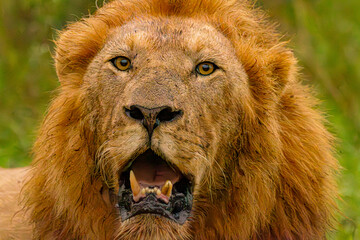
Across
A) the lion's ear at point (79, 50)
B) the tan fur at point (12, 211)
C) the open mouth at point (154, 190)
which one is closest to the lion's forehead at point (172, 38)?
the lion's ear at point (79, 50)

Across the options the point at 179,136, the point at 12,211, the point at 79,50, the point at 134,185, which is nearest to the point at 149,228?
the point at 134,185

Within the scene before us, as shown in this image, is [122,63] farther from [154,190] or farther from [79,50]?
[154,190]

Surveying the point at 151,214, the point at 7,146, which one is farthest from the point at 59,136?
the point at 7,146

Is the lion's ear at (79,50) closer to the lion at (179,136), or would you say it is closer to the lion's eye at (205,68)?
the lion at (179,136)

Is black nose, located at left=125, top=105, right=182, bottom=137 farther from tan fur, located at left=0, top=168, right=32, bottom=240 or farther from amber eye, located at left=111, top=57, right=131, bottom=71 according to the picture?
tan fur, located at left=0, top=168, right=32, bottom=240

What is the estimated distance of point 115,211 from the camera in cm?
344

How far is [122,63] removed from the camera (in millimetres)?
3393

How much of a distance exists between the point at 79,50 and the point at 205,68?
28.9 inches

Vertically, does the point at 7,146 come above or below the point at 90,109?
below

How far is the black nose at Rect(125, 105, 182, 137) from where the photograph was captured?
2.96 meters

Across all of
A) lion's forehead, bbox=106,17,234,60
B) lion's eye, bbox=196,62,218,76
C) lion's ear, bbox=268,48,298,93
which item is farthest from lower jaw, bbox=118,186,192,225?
lion's ear, bbox=268,48,298,93

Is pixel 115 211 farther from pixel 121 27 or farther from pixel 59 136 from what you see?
pixel 121 27

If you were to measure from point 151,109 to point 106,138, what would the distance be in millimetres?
428

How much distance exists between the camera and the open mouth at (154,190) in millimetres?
3096
